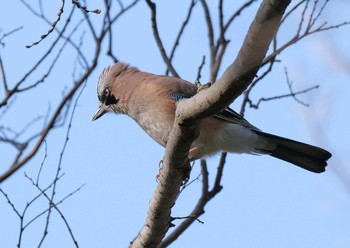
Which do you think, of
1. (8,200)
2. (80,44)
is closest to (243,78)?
(8,200)

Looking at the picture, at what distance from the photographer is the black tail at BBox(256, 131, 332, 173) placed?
6461mm

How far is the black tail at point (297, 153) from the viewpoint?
21.2ft

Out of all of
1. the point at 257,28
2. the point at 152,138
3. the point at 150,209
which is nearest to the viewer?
the point at 257,28

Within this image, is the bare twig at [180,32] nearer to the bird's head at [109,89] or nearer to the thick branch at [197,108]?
the bird's head at [109,89]

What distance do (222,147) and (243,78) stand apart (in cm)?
299

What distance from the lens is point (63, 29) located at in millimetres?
6383

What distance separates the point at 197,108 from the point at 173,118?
2.14 meters

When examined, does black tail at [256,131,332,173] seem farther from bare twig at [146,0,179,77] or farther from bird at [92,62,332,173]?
bare twig at [146,0,179,77]

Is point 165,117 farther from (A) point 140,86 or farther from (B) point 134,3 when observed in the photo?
(B) point 134,3

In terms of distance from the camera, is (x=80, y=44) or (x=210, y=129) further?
(x=80, y=44)

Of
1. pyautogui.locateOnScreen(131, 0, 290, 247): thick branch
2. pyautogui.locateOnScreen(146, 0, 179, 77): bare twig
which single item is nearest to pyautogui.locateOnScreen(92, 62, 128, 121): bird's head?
pyautogui.locateOnScreen(146, 0, 179, 77): bare twig

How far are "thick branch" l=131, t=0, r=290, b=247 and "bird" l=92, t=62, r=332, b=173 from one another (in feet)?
4.38

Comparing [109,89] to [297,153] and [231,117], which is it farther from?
[297,153]

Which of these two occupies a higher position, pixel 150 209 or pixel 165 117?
pixel 165 117
